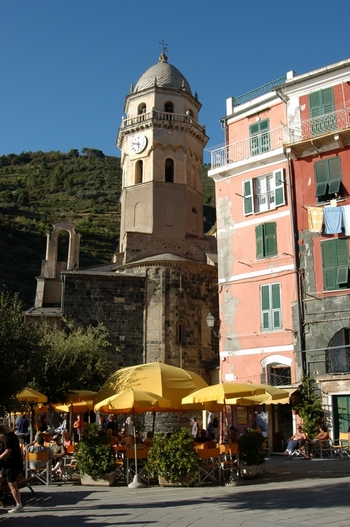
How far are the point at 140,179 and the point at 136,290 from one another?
8111 mm

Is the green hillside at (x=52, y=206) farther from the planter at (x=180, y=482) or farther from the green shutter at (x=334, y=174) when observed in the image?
the planter at (x=180, y=482)

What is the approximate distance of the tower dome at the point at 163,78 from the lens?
35906mm

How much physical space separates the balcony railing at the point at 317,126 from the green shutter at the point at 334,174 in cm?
97

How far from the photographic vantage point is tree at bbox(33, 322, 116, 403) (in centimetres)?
1794

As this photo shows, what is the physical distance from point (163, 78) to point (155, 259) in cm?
1315

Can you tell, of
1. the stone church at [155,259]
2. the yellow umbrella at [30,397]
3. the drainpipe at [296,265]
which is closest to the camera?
the yellow umbrella at [30,397]

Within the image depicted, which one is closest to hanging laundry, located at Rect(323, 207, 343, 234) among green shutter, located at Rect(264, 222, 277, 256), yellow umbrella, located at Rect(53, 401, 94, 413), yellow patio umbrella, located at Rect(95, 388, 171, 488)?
green shutter, located at Rect(264, 222, 277, 256)

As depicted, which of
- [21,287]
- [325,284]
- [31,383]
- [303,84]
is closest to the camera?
[31,383]

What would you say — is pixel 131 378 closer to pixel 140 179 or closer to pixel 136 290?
pixel 136 290

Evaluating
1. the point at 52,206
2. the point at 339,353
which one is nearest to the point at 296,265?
the point at 339,353

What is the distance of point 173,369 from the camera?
14.8 meters

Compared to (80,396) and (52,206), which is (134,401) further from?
(52,206)

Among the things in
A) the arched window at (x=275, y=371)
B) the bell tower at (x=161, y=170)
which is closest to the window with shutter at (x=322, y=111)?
the arched window at (x=275, y=371)

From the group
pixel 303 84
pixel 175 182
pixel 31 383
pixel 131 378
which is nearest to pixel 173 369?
pixel 131 378
